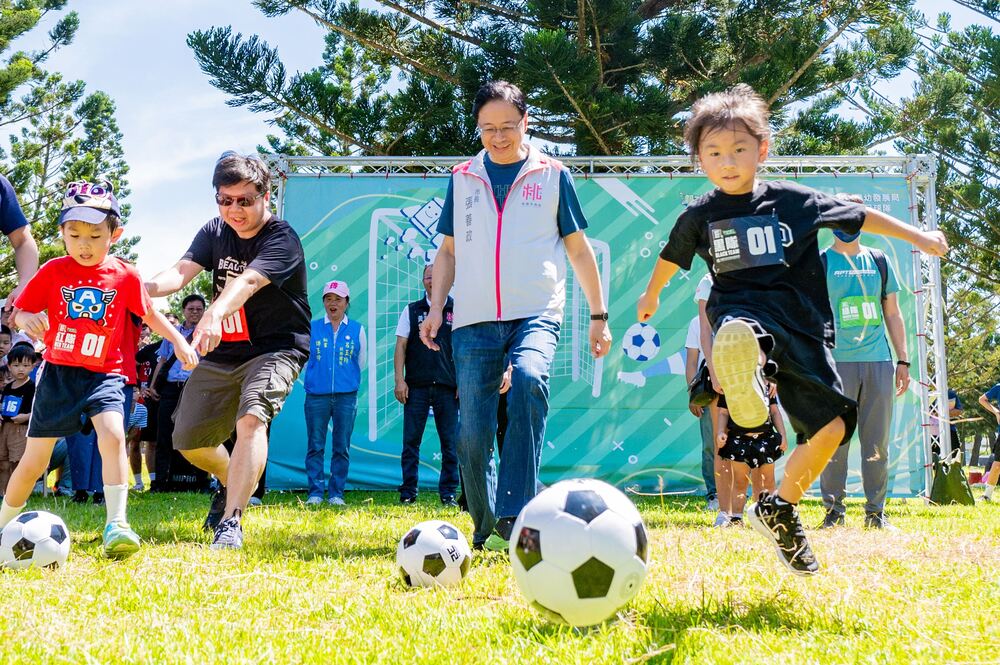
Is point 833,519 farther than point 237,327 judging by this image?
Yes

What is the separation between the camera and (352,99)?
17078mm

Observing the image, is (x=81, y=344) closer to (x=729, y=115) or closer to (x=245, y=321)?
(x=245, y=321)

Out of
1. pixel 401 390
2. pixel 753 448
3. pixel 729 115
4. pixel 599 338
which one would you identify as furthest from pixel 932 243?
pixel 401 390

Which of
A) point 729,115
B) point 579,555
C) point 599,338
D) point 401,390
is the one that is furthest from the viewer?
point 401,390

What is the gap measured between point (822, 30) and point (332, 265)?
10.4 metres

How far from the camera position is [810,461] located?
3.10 metres

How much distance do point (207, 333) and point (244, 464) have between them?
27.9 inches

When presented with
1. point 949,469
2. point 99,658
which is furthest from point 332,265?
point 99,658

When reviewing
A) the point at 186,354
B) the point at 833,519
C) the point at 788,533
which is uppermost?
the point at 186,354

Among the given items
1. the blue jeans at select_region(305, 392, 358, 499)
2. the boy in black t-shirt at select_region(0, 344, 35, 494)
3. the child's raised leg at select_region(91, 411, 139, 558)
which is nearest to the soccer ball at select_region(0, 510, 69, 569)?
the child's raised leg at select_region(91, 411, 139, 558)

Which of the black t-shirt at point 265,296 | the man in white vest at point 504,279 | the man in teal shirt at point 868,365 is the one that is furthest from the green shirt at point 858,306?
the black t-shirt at point 265,296

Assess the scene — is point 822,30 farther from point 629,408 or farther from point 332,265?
point 332,265

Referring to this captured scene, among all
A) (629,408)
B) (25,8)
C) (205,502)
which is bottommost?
(205,502)

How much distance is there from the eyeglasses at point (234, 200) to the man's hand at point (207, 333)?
0.78 meters
